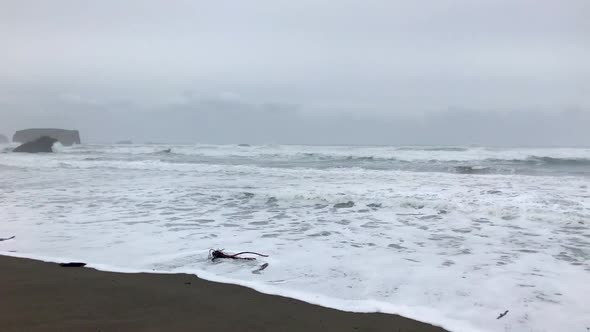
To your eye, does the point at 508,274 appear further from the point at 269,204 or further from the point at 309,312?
the point at 269,204

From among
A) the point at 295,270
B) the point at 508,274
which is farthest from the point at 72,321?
the point at 508,274

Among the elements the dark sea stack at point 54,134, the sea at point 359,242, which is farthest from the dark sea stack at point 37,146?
the dark sea stack at point 54,134

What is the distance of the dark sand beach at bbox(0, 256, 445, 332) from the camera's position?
2.95 meters

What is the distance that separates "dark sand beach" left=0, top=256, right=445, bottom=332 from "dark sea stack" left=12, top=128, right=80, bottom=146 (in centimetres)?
7194

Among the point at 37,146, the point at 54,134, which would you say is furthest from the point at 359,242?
the point at 54,134

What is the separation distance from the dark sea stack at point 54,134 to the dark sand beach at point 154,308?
71944 millimetres

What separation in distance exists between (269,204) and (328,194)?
1.81 m

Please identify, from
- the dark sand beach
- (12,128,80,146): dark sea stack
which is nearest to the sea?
the dark sand beach

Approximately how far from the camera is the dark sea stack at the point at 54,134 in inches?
2790

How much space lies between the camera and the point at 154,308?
328cm

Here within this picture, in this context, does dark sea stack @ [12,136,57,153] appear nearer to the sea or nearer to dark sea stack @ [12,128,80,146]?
the sea

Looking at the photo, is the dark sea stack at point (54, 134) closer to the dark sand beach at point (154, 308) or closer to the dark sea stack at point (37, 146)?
the dark sea stack at point (37, 146)

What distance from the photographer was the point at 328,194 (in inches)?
418

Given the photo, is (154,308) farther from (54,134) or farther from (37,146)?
(54,134)
